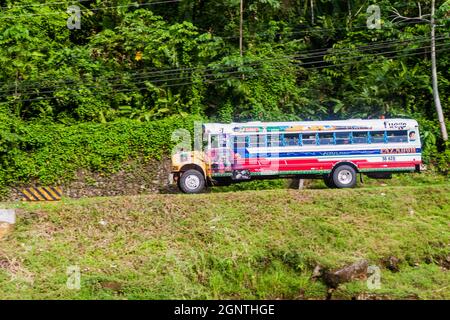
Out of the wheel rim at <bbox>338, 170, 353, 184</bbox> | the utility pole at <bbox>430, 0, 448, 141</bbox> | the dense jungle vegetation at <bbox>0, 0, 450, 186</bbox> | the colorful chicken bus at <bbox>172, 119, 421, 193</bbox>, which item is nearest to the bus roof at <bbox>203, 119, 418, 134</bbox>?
the colorful chicken bus at <bbox>172, 119, 421, 193</bbox>

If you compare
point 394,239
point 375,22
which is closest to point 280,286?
point 394,239

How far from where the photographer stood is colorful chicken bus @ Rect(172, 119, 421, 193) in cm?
1952

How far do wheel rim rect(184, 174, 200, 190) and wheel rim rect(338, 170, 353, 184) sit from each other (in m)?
4.73

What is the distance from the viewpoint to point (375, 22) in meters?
26.8

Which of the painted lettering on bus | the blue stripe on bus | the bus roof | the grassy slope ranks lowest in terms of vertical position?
the grassy slope

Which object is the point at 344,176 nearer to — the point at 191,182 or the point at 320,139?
the point at 320,139

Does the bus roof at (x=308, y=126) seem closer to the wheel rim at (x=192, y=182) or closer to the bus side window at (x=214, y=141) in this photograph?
the bus side window at (x=214, y=141)

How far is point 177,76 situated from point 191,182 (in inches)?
319

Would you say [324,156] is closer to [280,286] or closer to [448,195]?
[448,195]

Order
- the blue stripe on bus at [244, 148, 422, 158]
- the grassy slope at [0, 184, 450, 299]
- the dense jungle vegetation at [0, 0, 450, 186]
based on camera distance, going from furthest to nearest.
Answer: the dense jungle vegetation at [0, 0, 450, 186]
the blue stripe on bus at [244, 148, 422, 158]
the grassy slope at [0, 184, 450, 299]

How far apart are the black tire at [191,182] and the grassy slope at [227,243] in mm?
1461

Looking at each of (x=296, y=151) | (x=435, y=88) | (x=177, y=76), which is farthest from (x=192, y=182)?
(x=435, y=88)

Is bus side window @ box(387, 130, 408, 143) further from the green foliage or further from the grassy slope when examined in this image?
the green foliage

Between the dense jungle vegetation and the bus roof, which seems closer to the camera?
the bus roof
